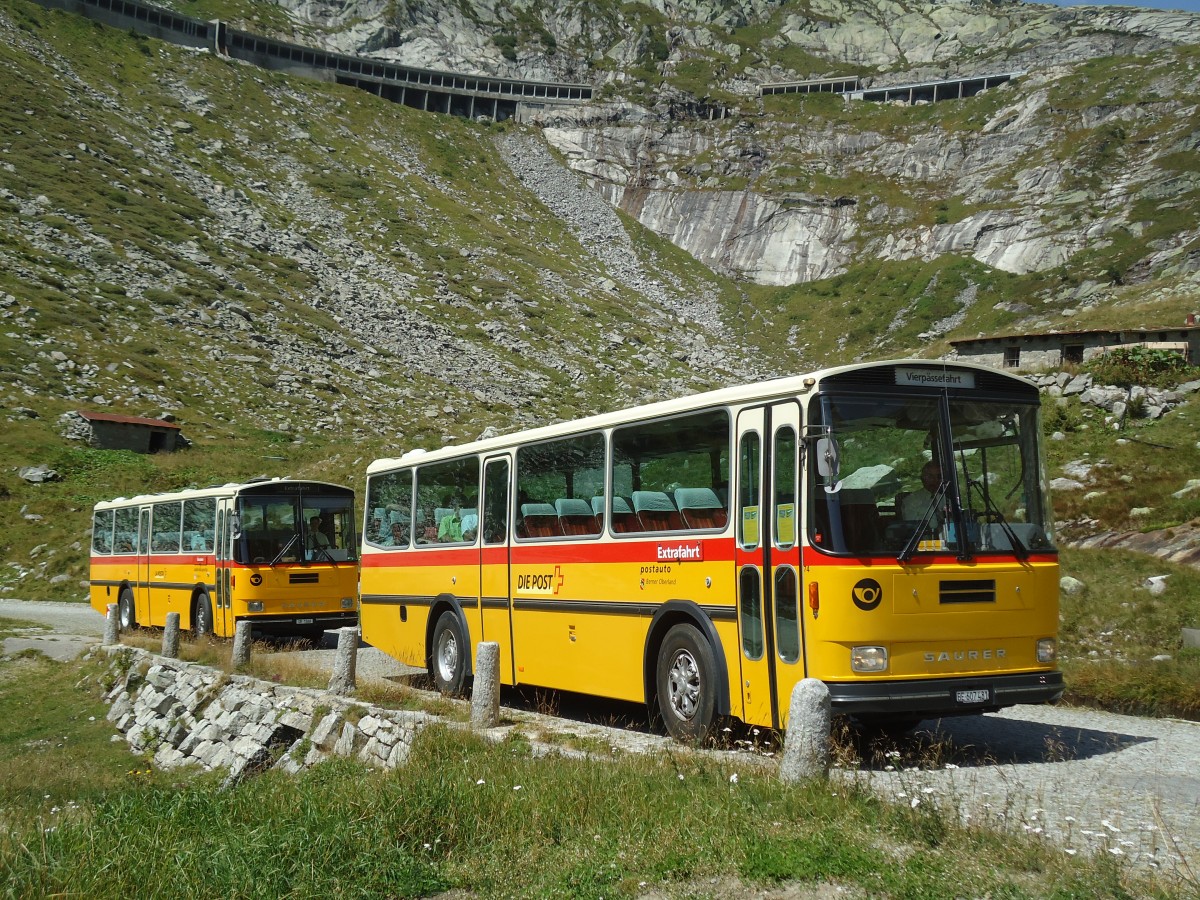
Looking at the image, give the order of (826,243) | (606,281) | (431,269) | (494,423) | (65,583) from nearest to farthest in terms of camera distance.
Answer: (65,583), (494,423), (431,269), (606,281), (826,243)

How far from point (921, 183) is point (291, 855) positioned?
122 m

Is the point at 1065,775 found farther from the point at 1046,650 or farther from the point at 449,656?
the point at 449,656

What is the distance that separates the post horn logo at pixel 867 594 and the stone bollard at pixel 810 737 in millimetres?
1660

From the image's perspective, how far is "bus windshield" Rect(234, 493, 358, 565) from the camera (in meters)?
22.0

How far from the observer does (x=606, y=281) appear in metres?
100

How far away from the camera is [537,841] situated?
7.18 meters

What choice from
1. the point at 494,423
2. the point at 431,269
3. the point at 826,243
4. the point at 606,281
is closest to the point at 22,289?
the point at 494,423

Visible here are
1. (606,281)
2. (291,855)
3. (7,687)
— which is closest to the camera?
(291,855)

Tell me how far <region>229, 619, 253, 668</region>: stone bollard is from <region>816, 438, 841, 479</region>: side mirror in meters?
12.5

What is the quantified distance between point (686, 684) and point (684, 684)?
0.04 meters

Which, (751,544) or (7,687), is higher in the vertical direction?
(751,544)

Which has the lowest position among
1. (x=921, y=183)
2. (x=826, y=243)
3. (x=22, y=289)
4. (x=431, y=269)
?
(x=22, y=289)

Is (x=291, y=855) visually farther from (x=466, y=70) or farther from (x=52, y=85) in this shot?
(x=466, y=70)

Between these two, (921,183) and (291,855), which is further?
(921,183)
